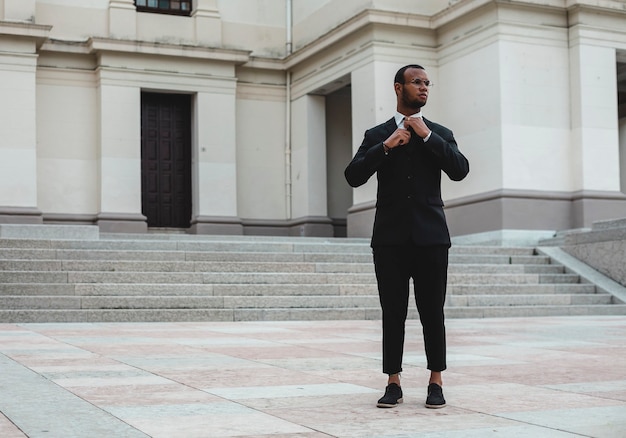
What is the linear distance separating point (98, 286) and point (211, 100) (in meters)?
12.6

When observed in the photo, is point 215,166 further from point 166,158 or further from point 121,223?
point 121,223

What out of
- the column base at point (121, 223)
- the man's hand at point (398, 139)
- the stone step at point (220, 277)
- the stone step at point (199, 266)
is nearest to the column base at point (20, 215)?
the column base at point (121, 223)

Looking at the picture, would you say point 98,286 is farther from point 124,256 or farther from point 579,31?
point 579,31

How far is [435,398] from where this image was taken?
5.36 meters

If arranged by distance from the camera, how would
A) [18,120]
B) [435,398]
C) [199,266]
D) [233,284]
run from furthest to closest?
[18,120]
[199,266]
[233,284]
[435,398]

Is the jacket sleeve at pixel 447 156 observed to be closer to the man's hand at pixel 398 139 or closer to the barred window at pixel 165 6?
the man's hand at pixel 398 139

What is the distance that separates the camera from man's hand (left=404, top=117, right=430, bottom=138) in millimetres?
5465

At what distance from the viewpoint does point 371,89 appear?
75.6 feet

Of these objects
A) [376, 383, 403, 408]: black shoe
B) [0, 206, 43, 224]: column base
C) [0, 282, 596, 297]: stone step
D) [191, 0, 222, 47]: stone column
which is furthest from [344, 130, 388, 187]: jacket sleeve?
Result: [191, 0, 222, 47]: stone column

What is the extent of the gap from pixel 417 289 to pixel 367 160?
30.6 inches

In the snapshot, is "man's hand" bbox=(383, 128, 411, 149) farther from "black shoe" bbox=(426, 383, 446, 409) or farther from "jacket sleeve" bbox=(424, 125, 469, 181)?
"black shoe" bbox=(426, 383, 446, 409)

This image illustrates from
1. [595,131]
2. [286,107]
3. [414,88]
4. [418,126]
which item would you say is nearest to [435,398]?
[418,126]

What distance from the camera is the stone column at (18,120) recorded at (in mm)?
22984

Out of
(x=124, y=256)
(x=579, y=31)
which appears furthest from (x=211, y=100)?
(x=124, y=256)
